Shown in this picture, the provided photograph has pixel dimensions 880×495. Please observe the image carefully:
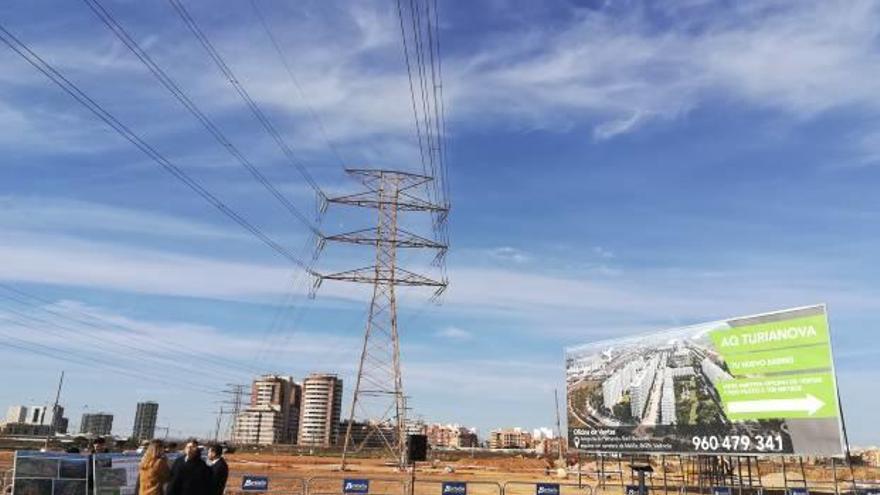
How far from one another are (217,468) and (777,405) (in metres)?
23.8

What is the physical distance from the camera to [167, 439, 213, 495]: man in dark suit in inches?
400

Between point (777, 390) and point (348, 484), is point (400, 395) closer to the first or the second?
point (348, 484)

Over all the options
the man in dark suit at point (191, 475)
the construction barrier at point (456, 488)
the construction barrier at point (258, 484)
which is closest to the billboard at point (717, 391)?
the construction barrier at point (456, 488)

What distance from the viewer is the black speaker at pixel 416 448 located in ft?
66.8

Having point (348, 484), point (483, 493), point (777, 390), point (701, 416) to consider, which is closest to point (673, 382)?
point (701, 416)

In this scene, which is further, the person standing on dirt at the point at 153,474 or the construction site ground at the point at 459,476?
the construction site ground at the point at 459,476

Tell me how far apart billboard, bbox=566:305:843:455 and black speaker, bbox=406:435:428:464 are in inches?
587

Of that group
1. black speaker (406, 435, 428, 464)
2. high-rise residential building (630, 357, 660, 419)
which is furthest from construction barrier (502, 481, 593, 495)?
high-rise residential building (630, 357, 660, 419)

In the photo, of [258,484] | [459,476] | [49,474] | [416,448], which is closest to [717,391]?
[416,448]

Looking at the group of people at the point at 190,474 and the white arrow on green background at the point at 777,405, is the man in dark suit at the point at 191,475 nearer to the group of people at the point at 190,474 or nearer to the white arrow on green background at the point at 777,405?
the group of people at the point at 190,474

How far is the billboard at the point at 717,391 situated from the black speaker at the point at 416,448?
14.9 m

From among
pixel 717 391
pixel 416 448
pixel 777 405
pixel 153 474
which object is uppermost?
pixel 717 391

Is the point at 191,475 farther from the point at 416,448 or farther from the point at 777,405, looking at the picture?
the point at 777,405

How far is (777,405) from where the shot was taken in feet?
90.2
